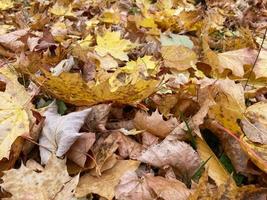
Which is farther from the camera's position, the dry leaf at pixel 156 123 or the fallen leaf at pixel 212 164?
the dry leaf at pixel 156 123

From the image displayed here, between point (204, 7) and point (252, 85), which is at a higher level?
point (252, 85)

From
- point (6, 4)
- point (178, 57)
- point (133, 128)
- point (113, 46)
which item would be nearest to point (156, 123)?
point (133, 128)

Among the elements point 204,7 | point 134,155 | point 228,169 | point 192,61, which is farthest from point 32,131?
point 204,7

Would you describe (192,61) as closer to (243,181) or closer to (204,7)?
(243,181)

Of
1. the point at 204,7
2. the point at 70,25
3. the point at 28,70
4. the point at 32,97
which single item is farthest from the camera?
the point at 204,7

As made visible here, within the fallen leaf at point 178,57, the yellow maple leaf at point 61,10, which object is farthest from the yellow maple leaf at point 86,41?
the yellow maple leaf at point 61,10

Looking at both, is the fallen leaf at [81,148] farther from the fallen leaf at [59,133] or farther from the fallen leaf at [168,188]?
the fallen leaf at [168,188]
